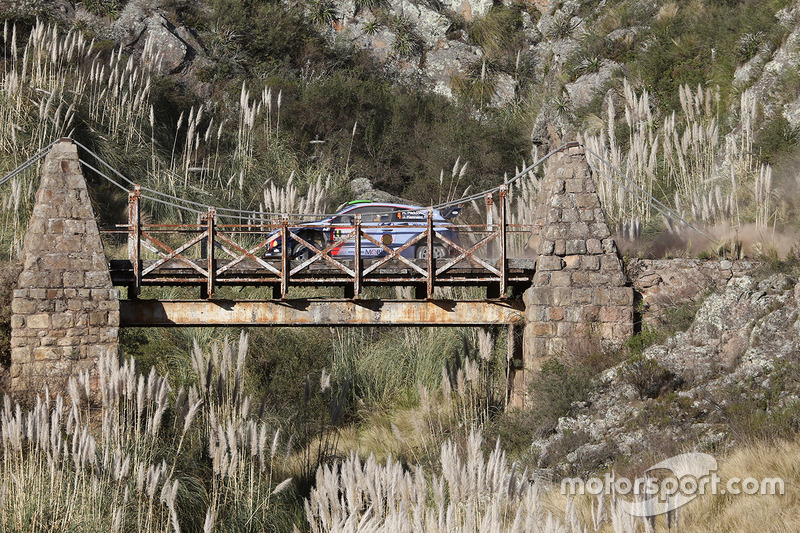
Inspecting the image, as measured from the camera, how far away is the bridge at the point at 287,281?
13453mm

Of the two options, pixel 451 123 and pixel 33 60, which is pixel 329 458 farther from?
pixel 451 123

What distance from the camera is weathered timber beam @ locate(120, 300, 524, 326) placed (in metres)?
14.0

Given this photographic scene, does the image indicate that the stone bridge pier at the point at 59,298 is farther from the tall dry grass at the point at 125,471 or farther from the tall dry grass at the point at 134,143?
the tall dry grass at the point at 134,143

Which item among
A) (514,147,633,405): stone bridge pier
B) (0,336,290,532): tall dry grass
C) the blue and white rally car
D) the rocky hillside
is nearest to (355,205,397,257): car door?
the blue and white rally car

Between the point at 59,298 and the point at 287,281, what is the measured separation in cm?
334

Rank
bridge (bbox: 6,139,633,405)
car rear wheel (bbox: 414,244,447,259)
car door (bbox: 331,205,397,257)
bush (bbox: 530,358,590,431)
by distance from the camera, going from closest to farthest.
A: 1. bush (bbox: 530,358,590,431)
2. bridge (bbox: 6,139,633,405)
3. car door (bbox: 331,205,397,257)
4. car rear wheel (bbox: 414,244,447,259)

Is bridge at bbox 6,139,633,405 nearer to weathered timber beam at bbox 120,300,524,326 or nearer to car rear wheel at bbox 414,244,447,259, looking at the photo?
weathered timber beam at bbox 120,300,524,326

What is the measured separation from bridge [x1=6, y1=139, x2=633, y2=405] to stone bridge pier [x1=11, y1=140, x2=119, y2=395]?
1 cm

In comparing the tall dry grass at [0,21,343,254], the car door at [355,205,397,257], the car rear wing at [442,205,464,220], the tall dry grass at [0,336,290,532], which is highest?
the tall dry grass at [0,21,343,254]

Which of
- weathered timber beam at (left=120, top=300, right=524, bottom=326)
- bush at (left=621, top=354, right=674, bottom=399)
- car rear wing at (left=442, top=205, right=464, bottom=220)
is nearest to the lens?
bush at (left=621, top=354, right=674, bottom=399)

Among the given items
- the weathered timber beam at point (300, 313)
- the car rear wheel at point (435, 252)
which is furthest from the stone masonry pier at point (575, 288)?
the car rear wheel at point (435, 252)

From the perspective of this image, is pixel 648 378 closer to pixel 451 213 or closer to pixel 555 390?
pixel 555 390

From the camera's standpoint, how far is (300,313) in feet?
46.3

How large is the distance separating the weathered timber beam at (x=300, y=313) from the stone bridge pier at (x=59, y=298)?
1.82 feet
